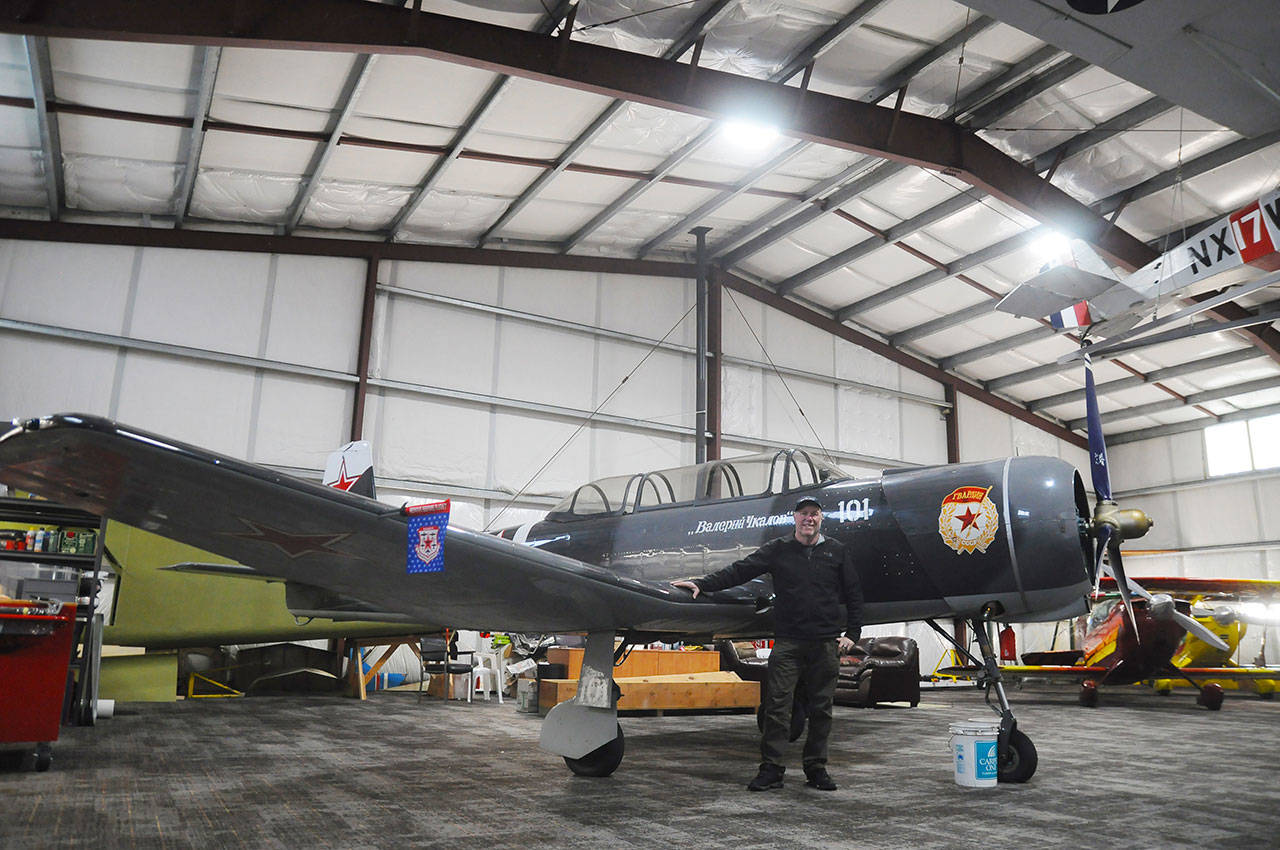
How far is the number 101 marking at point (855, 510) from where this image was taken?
535cm

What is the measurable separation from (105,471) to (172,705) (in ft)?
23.9

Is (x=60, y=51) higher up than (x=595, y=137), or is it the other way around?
(x=595, y=137)

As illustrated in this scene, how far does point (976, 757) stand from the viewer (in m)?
4.43

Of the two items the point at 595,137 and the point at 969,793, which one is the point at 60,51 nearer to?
the point at 595,137

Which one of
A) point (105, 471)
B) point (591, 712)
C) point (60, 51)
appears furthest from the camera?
point (60, 51)

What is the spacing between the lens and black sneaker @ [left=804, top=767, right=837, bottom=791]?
14.3 feet

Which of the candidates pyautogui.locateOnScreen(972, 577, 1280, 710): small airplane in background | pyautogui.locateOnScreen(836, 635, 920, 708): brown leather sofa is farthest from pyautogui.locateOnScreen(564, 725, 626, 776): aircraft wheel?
pyautogui.locateOnScreen(972, 577, 1280, 710): small airplane in background

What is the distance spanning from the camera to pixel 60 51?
8.90m

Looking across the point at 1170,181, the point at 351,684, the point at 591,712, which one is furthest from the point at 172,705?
the point at 1170,181

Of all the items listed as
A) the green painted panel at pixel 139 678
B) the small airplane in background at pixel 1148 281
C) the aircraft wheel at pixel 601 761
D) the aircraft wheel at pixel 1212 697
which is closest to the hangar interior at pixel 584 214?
the small airplane in background at pixel 1148 281

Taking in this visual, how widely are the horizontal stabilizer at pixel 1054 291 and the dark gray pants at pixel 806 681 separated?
7.02 metres

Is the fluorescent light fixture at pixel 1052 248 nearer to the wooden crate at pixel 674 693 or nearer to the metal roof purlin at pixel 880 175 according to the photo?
the metal roof purlin at pixel 880 175

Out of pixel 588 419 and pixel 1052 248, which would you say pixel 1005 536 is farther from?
pixel 1052 248

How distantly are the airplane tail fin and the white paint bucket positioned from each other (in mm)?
4920
